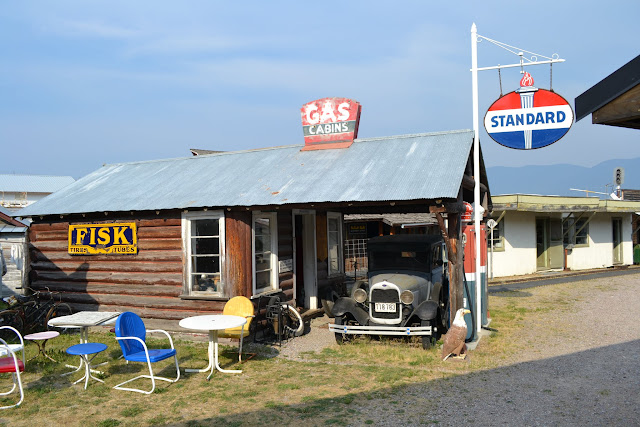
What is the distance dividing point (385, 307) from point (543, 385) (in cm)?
304

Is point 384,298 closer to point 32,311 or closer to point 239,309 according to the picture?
point 239,309

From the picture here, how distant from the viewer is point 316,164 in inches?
450

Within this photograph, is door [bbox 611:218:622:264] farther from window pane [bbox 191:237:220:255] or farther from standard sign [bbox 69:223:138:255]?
standard sign [bbox 69:223:138:255]

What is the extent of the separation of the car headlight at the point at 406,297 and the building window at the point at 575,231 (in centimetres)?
1653

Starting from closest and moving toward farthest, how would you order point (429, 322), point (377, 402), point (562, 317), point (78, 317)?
1. point (377, 402)
2. point (78, 317)
3. point (429, 322)
4. point (562, 317)

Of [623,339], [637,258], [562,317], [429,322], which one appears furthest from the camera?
[637,258]

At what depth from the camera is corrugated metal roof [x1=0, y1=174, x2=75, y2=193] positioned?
6071 centimetres

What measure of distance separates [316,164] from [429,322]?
418cm

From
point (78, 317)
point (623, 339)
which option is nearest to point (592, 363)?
point (623, 339)

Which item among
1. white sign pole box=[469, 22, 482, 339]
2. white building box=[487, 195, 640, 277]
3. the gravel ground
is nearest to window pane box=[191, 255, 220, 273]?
the gravel ground

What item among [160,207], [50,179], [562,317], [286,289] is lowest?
[562,317]

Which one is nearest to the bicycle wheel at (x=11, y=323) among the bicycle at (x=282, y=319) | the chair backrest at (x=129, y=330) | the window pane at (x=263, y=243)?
the chair backrest at (x=129, y=330)

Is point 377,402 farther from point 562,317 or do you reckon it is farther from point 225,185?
point 562,317

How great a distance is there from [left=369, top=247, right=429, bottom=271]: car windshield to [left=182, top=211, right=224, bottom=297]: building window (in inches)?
126
